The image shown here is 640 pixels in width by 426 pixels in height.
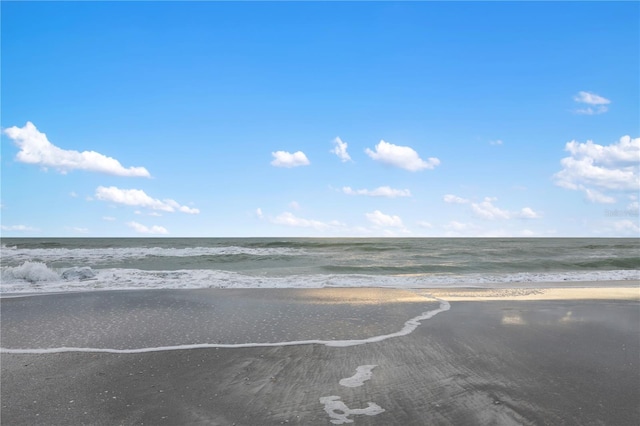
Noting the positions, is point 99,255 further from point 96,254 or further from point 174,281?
point 174,281

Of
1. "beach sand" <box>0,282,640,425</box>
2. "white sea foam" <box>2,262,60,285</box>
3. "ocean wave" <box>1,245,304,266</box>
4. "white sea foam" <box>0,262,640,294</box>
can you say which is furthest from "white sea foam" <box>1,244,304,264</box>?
"beach sand" <box>0,282,640,425</box>

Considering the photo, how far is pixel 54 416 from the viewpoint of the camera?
12.5 ft

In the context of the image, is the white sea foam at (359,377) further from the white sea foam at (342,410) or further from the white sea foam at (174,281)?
the white sea foam at (174,281)

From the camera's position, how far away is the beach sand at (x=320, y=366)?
3.82 metres

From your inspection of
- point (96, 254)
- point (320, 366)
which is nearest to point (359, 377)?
point (320, 366)

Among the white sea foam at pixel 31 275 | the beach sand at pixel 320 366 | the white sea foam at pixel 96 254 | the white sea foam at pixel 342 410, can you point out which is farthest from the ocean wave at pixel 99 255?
the white sea foam at pixel 342 410

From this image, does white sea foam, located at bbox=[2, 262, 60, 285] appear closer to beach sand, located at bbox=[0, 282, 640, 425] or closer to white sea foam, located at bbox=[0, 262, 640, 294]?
white sea foam, located at bbox=[0, 262, 640, 294]

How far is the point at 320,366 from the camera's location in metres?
5.05

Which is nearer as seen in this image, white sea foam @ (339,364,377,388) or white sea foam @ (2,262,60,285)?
white sea foam @ (339,364,377,388)

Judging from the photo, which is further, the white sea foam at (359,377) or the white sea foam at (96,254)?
the white sea foam at (96,254)

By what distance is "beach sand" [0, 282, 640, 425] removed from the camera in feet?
12.5

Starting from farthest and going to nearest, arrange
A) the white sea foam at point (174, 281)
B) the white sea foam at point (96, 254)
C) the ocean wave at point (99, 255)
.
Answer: the white sea foam at point (96, 254) < the ocean wave at point (99, 255) < the white sea foam at point (174, 281)

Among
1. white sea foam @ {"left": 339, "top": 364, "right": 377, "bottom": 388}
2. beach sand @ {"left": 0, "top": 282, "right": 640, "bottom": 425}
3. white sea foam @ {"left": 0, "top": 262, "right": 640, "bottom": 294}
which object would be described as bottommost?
white sea foam @ {"left": 0, "top": 262, "right": 640, "bottom": 294}

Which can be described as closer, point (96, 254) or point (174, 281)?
point (174, 281)
